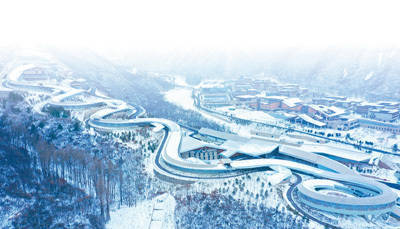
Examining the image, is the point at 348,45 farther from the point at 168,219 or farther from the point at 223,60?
the point at 168,219

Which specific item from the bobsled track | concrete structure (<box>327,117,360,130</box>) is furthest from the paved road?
concrete structure (<box>327,117,360,130</box>)

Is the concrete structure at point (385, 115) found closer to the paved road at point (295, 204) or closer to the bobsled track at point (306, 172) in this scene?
the bobsled track at point (306, 172)

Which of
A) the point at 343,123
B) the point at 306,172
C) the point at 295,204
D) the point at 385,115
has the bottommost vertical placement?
the point at 295,204

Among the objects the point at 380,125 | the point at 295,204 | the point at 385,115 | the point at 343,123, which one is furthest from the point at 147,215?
the point at 385,115

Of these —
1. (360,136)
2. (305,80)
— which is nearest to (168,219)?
(360,136)

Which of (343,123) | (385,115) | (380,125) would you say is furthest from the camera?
(385,115)

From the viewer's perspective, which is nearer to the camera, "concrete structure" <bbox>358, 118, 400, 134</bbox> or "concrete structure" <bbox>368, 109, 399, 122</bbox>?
"concrete structure" <bbox>358, 118, 400, 134</bbox>

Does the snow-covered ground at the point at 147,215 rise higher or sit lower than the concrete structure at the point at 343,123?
lower

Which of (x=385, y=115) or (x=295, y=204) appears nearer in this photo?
(x=295, y=204)

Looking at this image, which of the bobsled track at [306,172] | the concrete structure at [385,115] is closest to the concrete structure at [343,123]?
the concrete structure at [385,115]

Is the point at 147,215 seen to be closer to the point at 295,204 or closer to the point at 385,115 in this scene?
the point at 295,204

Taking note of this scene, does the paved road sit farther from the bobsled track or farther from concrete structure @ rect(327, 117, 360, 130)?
concrete structure @ rect(327, 117, 360, 130)

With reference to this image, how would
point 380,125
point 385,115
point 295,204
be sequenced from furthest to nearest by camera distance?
point 385,115
point 380,125
point 295,204
